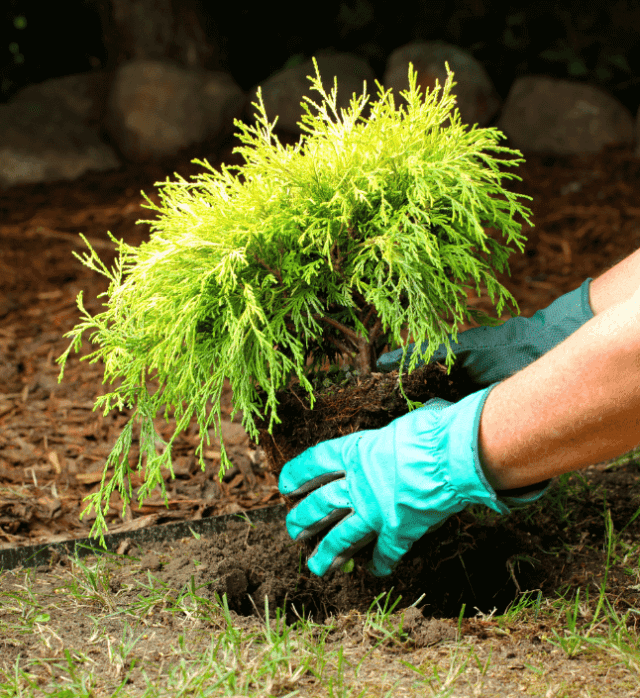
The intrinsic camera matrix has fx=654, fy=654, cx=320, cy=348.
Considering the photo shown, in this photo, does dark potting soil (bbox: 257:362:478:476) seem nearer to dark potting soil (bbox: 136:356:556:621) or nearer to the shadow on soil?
dark potting soil (bbox: 136:356:556:621)

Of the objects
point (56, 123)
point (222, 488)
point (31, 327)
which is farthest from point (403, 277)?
point (56, 123)

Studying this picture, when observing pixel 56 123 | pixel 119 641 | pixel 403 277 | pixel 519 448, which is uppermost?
pixel 56 123

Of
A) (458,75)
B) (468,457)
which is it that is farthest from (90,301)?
(458,75)

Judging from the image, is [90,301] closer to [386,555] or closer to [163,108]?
[163,108]

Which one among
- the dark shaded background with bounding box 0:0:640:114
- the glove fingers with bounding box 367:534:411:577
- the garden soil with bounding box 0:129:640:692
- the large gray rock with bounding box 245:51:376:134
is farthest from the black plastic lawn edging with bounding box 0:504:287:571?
the dark shaded background with bounding box 0:0:640:114

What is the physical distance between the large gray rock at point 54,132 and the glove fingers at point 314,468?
536 centimetres

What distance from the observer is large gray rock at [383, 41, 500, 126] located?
624 centimetres

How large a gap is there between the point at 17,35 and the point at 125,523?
6.96 m

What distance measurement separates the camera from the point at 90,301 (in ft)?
13.7

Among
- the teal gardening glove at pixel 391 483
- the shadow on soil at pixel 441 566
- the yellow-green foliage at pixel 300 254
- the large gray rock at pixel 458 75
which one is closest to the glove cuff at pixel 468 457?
the teal gardening glove at pixel 391 483

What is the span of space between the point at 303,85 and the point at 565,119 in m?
2.51

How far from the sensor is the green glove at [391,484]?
1.56 m

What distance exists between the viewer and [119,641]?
1.54m

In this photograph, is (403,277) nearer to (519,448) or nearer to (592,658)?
(519,448)
